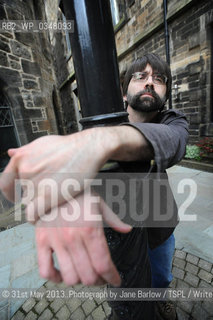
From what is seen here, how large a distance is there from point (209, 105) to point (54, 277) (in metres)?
5.23

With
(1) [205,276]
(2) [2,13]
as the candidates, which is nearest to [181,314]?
(1) [205,276]

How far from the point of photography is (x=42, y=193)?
1.41 ft

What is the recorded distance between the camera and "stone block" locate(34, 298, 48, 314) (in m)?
1.57

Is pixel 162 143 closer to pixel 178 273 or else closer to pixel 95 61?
pixel 95 61

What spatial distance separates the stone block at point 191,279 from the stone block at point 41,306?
1417 mm

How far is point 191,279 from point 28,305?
5.38 ft

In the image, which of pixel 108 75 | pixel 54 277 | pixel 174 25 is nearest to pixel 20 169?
pixel 54 277

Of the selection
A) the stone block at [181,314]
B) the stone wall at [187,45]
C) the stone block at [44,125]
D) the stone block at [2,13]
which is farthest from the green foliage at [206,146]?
the stone block at [2,13]

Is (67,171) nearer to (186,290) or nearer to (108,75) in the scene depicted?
(108,75)

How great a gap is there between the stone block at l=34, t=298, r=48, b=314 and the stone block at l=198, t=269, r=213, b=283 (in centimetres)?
157

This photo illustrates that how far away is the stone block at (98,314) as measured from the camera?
1.49 m

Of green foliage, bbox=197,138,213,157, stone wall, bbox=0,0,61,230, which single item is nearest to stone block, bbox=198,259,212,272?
stone wall, bbox=0,0,61,230

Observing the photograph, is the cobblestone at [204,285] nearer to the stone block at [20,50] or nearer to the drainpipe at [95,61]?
the drainpipe at [95,61]

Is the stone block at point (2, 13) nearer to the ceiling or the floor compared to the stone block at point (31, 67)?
nearer to the ceiling
